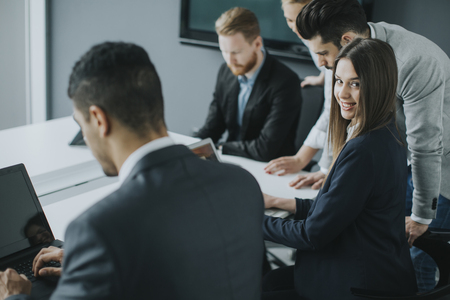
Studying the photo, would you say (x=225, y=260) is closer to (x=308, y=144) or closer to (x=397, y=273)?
(x=397, y=273)

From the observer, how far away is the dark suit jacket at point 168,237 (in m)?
0.73

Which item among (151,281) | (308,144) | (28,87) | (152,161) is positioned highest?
(152,161)

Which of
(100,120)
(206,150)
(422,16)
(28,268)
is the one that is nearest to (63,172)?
(206,150)

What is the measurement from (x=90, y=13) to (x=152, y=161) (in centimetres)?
385

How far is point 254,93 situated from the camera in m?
2.47

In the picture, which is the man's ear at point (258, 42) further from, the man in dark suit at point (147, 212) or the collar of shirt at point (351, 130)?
the man in dark suit at point (147, 212)

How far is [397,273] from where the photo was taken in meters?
1.33

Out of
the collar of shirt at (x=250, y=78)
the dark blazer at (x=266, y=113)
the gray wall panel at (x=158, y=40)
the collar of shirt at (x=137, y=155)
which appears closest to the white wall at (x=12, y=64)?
the gray wall panel at (x=158, y=40)

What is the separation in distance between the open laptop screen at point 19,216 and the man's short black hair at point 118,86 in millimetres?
579

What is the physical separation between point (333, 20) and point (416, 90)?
0.39 m

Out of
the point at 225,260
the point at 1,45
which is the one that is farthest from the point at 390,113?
the point at 1,45

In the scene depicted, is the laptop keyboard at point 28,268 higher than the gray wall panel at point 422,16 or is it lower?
lower

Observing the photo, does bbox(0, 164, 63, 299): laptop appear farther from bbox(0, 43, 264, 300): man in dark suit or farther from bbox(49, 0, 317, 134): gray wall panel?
bbox(49, 0, 317, 134): gray wall panel

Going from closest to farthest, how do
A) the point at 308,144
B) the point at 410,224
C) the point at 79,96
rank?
the point at 79,96
the point at 410,224
the point at 308,144
